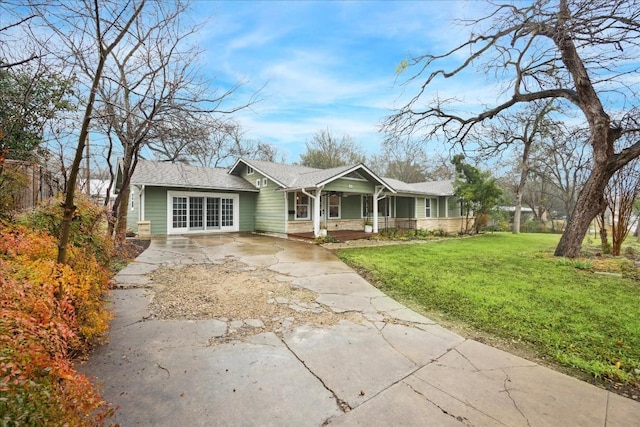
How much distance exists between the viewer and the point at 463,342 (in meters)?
3.51

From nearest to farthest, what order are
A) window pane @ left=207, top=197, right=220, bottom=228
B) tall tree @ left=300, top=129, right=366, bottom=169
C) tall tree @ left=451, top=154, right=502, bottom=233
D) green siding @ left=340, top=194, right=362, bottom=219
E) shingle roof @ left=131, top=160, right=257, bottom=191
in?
1. shingle roof @ left=131, top=160, right=257, bottom=191
2. window pane @ left=207, top=197, right=220, bottom=228
3. tall tree @ left=451, top=154, right=502, bottom=233
4. green siding @ left=340, top=194, right=362, bottom=219
5. tall tree @ left=300, top=129, right=366, bottom=169

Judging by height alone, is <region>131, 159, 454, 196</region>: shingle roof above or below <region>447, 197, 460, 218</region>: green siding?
above

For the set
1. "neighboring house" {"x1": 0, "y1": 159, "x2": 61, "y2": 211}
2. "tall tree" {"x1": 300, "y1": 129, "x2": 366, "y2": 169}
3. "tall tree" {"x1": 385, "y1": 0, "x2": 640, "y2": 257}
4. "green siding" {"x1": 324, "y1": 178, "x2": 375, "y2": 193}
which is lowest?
"neighboring house" {"x1": 0, "y1": 159, "x2": 61, "y2": 211}

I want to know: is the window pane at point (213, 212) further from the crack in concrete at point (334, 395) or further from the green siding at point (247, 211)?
the crack in concrete at point (334, 395)

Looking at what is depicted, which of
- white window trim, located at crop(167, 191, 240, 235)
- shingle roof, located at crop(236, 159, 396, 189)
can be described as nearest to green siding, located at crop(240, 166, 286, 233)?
shingle roof, located at crop(236, 159, 396, 189)

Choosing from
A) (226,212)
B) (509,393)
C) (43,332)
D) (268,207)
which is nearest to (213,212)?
(226,212)

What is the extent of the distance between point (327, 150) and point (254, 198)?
49.7 ft

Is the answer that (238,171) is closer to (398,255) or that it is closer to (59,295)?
(398,255)

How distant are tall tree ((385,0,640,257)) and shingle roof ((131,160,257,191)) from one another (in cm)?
894

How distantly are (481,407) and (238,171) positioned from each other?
17.6m

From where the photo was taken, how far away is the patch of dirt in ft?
13.1

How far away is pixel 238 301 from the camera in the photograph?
4746 millimetres

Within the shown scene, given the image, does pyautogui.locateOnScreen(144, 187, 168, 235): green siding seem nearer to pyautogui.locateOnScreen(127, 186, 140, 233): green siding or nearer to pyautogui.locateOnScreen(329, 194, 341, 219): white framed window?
pyautogui.locateOnScreen(127, 186, 140, 233): green siding

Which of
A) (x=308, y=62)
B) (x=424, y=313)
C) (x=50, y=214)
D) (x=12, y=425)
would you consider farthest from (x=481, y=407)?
→ (x=308, y=62)
